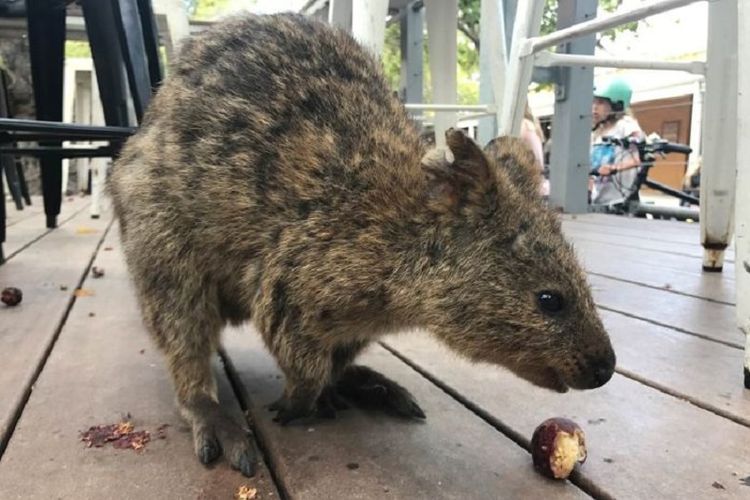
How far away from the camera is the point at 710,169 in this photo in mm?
2742

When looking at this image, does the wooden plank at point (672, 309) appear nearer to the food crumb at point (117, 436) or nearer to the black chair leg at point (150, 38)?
the food crumb at point (117, 436)

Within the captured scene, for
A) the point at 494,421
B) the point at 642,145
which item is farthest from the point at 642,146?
the point at 494,421

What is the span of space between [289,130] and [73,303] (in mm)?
1334

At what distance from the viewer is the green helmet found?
7.42m

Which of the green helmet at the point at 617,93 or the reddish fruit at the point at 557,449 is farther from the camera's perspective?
the green helmet at the point at 617,93

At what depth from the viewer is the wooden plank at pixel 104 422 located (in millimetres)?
1191

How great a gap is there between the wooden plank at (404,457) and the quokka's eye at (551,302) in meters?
0.26

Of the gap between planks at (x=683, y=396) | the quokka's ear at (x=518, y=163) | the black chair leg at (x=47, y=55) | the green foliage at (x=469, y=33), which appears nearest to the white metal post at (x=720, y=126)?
the gap between planks at (x=683, y=396)

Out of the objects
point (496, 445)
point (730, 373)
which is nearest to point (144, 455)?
point (496, 445)

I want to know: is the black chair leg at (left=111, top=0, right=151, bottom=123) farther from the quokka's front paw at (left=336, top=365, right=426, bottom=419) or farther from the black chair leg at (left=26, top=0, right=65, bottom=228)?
the quokka's front paw at (left=336, top=365, right=426, bottom=419)

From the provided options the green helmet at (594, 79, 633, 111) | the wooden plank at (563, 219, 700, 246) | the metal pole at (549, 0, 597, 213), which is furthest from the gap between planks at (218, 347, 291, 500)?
the green helmet at (594, 79, 633, 111)

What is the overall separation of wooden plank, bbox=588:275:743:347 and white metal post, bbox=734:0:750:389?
32 cm

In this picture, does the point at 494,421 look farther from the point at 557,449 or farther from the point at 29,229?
the point at 29,229

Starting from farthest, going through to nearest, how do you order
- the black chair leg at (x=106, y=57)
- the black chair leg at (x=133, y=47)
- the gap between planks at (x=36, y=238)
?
the gap between planks at (x=36, y=238)
the black chair leg at (x=106, y=57)
the black chair leg at (x=133, y=47)
